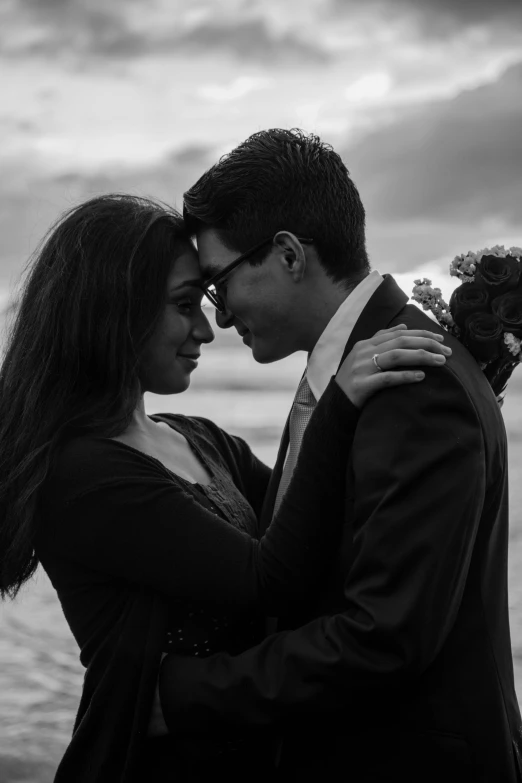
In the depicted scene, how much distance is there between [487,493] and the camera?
202 cm

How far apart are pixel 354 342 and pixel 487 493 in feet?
1.47

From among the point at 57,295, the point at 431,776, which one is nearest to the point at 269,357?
the point at 57,295

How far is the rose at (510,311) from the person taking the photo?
7.13 feet

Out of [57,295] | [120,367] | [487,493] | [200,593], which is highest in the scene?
[57,295]

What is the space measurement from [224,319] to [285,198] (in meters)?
0.38

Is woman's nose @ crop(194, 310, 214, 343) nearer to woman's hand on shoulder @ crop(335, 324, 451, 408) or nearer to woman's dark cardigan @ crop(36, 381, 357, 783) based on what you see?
woman's dark cardigan @ crop(36, 381, 357, 783)

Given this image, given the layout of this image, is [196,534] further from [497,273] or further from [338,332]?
[497,273]

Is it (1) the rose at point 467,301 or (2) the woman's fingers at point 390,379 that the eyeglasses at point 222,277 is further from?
(2) the woman's fingers at point 390,379

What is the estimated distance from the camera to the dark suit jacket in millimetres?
1849

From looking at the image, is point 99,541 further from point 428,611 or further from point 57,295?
point 428,611

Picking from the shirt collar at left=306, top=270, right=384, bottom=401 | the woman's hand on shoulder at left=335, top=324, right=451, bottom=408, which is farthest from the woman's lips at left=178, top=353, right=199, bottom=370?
the woman's hand on shoulder at left=335, top=324, right=451, bottom=408

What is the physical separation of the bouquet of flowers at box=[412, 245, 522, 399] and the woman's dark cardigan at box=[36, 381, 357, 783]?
0.36m

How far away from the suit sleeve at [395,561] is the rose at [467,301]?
1.08 ft

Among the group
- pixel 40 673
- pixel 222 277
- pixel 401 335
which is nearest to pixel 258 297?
pixel 222 277
